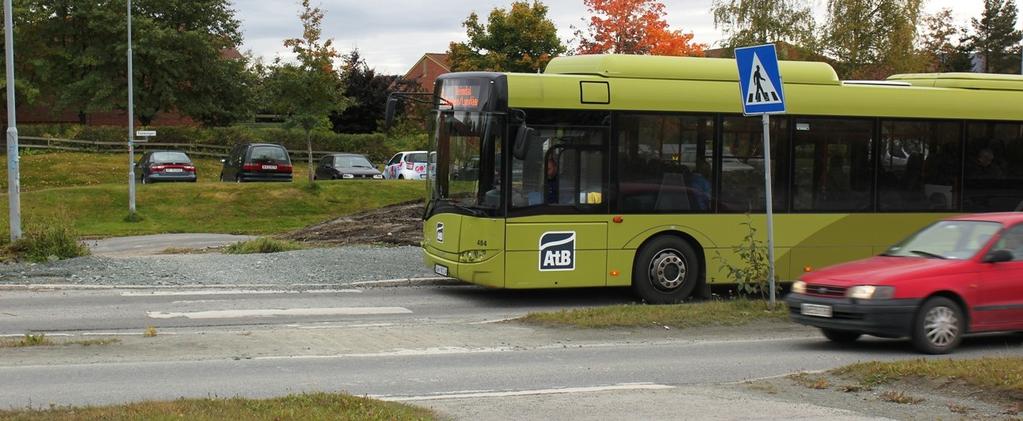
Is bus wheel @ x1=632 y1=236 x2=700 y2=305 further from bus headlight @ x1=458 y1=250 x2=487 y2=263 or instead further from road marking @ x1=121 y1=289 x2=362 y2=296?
road marking @ x1=121 y1=289 x2=362 y2=296

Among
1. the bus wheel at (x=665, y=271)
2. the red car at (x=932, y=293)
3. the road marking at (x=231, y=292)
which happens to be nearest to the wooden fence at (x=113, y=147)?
the road marking at (x=231, y=292)

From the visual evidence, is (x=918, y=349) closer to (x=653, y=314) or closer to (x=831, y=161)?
(x=653, y=314)

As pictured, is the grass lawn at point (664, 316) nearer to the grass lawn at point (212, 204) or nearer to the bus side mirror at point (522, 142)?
the bus side mirror at point (522, 142)

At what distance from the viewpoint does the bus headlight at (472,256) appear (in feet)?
50.1

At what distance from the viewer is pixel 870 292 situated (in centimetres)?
1134

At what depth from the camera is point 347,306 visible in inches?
616

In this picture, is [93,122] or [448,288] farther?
[93,122]

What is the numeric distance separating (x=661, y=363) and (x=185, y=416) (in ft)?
17.2

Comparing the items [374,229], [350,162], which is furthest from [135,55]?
[374,229]

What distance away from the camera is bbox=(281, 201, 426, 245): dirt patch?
23569mm

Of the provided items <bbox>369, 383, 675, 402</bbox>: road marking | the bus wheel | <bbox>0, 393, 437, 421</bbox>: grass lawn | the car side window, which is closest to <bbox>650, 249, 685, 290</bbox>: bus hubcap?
the bus wheel

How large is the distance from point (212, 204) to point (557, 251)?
23.5 metres

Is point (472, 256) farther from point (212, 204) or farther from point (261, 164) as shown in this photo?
point (261, 164)

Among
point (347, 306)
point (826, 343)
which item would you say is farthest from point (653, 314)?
point (347, 306)
